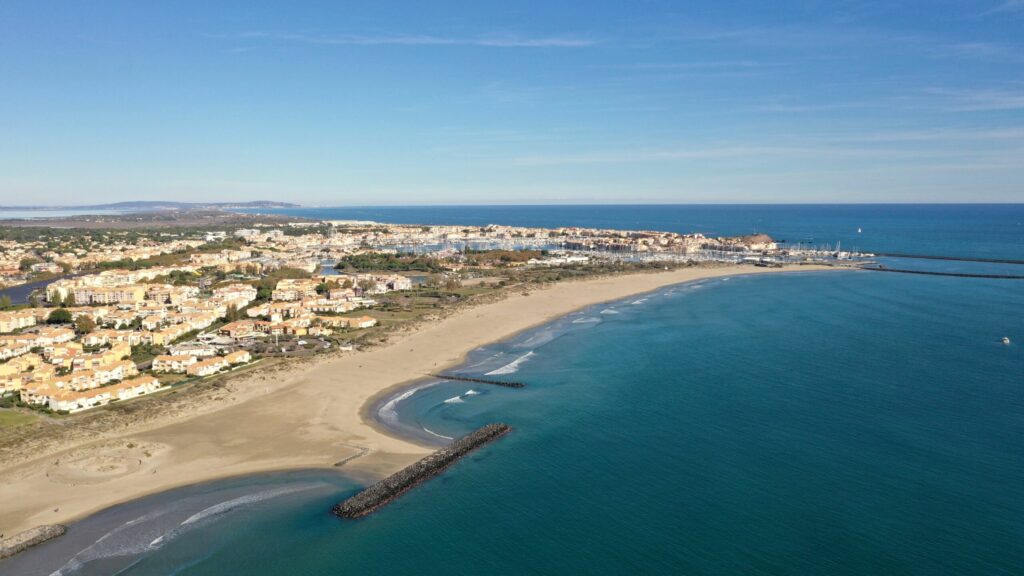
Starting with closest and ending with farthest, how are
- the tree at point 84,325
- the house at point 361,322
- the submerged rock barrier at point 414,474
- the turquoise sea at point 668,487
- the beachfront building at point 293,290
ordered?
the turquoise sea at point 668,487
the submerged rock barrier at point 414,474
the tree at point 84,325
the house at point 361,322
the beachfront building at point 293,290

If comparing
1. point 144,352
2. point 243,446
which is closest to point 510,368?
point 243,446

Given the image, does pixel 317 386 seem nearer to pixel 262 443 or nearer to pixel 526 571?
pixel 262 443

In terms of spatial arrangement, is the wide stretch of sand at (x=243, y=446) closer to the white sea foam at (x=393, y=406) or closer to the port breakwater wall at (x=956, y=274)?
the white sea foam at (x=393, y=406)

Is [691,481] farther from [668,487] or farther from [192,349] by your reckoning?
[192,349]

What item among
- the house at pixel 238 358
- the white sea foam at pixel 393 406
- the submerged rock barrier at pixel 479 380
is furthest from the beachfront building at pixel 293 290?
the white sea foam at pixel 393 406

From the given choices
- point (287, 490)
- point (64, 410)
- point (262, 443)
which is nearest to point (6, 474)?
point (64, 410)

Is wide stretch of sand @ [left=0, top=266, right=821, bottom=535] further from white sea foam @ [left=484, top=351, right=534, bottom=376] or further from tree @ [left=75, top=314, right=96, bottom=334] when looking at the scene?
tree @ [left=75, top=314, right=96, bottom=334]
